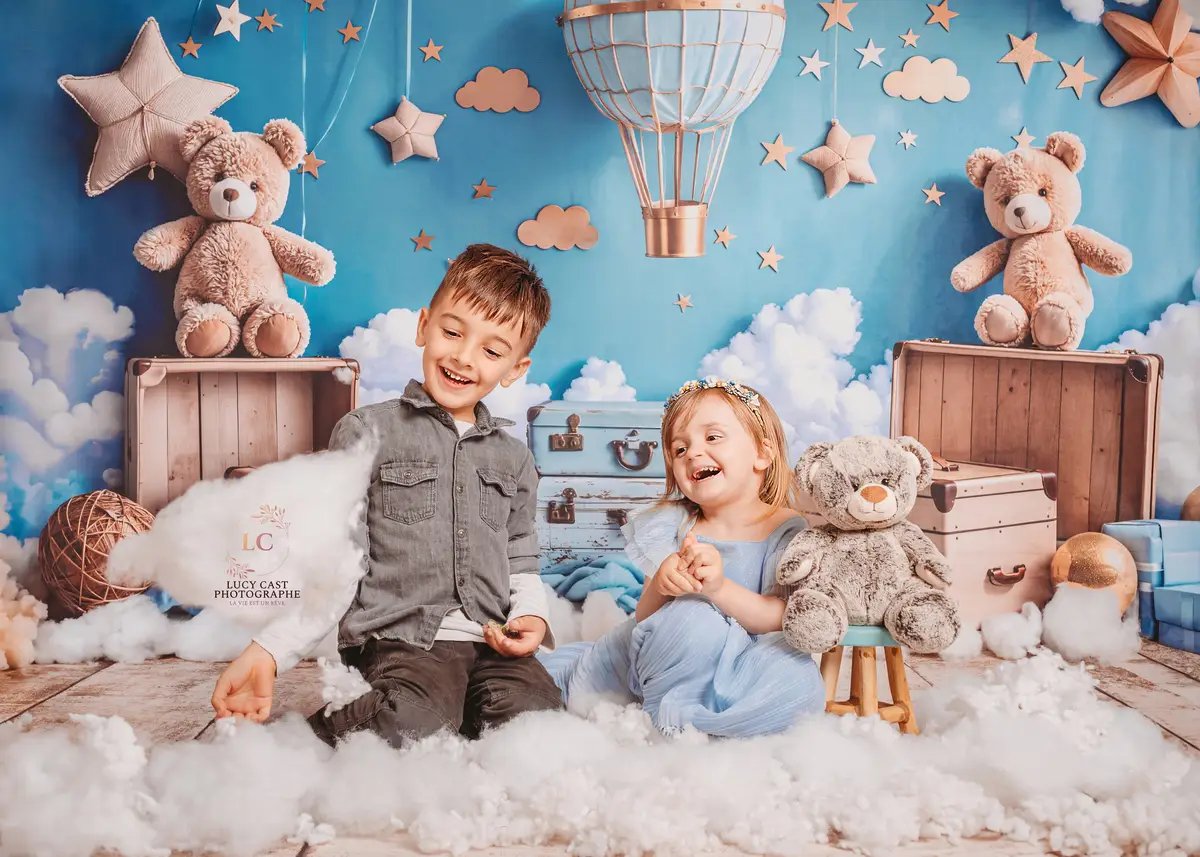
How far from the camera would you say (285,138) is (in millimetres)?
2633

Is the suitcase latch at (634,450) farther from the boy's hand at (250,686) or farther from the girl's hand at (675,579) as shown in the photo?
the boy's hand at (250,686)

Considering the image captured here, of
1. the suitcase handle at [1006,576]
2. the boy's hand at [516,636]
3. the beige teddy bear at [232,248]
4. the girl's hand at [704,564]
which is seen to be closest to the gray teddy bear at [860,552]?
the girl's hand at [704,564]

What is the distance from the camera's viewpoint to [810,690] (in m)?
1.79

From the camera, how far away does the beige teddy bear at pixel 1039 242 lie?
270cm

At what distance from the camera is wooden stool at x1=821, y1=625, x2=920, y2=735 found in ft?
6.01

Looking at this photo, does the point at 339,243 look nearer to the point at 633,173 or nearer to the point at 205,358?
the point at 205,358

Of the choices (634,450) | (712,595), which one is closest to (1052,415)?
(634,450)

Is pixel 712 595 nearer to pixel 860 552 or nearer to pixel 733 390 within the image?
pixel 860 552

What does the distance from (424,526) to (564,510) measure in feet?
2.66

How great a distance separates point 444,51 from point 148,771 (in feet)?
5.77

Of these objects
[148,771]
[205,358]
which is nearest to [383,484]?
[148,771]

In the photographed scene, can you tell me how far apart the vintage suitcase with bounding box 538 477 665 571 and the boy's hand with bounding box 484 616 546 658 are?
75 centimetres

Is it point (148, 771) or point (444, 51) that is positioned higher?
point (444, 51)

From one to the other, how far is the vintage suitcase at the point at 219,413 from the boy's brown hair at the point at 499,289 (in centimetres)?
82
